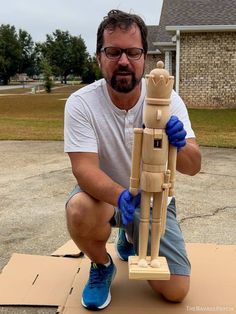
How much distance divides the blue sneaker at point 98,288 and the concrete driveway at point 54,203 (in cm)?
22

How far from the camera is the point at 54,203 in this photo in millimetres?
4254

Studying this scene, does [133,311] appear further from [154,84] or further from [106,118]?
[154,84]

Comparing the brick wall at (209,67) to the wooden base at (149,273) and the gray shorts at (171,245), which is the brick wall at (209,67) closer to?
the gray shorts at (171,245)

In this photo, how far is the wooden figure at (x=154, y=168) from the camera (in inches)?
74.9

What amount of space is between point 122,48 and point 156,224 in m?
Answer: 0.82

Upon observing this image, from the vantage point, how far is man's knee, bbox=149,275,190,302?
2293mm

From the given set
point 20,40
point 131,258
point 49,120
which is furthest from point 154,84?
point 20,40

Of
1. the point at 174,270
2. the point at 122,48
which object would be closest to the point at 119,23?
the point at 122,48

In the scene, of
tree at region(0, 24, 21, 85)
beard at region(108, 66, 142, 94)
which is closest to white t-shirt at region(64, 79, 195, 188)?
beard at region(108, 66, 142, 94)

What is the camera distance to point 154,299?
2.38 meters

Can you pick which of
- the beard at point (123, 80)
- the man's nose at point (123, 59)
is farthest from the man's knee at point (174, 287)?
the man's nose at point (123, 59)

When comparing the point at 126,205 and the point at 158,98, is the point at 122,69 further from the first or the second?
the point at 126,205

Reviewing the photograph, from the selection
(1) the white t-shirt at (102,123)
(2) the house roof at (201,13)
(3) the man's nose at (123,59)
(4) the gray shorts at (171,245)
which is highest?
(2) the house roof at (201,13)

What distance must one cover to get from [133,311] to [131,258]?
1.01 feet
